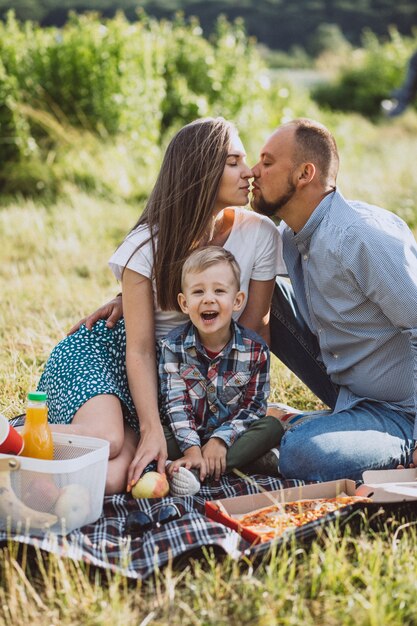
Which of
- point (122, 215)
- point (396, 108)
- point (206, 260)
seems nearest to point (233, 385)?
point (206, 260)

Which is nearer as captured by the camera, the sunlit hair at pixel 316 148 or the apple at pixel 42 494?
the apple at pixel 42 494

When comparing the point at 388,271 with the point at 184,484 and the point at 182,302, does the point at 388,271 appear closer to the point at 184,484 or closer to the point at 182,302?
the point at 182,302

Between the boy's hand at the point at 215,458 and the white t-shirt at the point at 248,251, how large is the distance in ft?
2.18

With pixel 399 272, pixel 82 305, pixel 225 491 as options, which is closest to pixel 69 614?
pixel 225 491

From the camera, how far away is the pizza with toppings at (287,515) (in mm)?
3060

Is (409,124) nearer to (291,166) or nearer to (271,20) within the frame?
(291,166)

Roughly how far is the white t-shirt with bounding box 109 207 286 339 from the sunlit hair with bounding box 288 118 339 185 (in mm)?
380

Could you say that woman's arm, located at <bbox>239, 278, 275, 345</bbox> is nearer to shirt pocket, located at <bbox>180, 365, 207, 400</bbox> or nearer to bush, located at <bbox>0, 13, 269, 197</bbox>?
shirt pocket, located at <bbox>180, 365, 207, 400</bbox>

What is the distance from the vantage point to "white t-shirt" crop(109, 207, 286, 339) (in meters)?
4.12

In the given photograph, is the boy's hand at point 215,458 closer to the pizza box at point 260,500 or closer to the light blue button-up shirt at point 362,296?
the pizza box at point 260,500

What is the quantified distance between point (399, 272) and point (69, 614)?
195 cm

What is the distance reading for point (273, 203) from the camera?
4043 mm

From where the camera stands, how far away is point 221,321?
385 cm

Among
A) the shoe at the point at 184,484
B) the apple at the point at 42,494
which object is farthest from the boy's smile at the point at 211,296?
the apple at the point at 42,494
